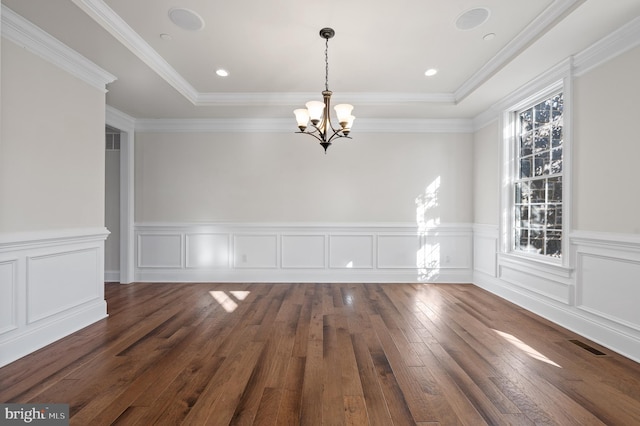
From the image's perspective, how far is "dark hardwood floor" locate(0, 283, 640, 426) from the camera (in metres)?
1.85

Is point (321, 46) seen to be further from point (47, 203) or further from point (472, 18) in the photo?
point (47, 203)

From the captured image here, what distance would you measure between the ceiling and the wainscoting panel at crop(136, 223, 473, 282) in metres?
2.02

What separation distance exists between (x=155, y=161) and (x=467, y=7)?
16.6 ft

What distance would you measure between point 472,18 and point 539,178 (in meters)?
2.21

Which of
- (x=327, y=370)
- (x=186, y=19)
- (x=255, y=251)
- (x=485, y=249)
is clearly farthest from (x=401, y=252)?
(x=186, y=19)

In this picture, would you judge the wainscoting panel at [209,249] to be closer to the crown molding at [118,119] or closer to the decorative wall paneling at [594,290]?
the crown molding at [118,119]

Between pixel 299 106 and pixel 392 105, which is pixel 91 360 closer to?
pixel 299 106

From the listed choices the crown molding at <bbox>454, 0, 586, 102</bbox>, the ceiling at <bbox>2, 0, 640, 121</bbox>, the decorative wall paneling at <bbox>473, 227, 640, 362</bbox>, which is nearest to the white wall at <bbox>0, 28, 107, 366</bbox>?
the ceiling at <bbox>2, 0, 640, 121</bbox>

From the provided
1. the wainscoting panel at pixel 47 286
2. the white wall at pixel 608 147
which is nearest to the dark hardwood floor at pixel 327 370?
the wainscoting panel at pixel 47 286

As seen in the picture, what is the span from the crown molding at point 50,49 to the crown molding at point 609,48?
509 centimetres

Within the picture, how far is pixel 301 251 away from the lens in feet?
17.5

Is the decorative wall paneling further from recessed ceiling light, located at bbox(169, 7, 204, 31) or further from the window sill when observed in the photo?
recessed ceiling light, located at bbox(169, 7, 204, 31)

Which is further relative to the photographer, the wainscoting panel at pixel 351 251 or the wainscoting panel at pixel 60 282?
the wainscoting panel at pixel 351 251

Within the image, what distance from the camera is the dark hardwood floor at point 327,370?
185 cm
